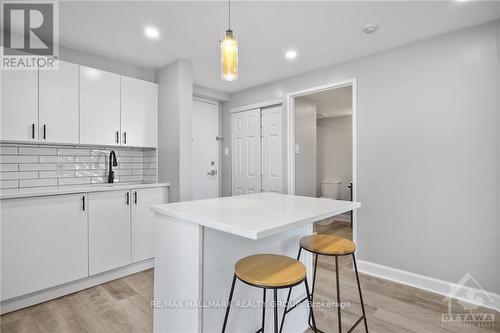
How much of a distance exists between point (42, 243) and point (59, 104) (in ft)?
4.37

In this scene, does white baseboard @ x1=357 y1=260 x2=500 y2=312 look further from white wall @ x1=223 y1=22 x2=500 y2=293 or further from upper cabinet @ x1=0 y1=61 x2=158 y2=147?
upper cabinet @ x1=0 y1=61 x2=158 y2=147

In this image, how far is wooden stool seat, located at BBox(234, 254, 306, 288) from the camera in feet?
3.74

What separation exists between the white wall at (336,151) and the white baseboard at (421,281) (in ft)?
9.84

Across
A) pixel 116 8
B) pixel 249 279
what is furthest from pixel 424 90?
pixel 116 8

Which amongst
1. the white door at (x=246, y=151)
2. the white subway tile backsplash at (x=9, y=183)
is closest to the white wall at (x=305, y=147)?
the white door at (x=246, y=151)

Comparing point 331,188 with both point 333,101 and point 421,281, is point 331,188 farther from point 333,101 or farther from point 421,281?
point 421,281

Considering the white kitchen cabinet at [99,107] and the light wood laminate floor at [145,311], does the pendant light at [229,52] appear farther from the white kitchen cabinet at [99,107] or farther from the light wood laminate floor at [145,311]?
the white kitchen cabinet at [99,107]

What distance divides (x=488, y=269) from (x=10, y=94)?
14.7 feet

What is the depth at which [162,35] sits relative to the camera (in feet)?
7.88

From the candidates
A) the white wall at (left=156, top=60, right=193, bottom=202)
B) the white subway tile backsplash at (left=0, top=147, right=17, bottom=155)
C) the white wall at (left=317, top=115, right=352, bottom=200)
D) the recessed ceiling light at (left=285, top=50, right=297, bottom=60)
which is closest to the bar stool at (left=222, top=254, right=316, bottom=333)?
the white wall at (left=156, top=60, right=193, bottom=202)

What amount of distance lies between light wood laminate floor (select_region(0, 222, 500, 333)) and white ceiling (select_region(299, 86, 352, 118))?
2617 millimetres

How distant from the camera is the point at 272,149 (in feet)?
12.6

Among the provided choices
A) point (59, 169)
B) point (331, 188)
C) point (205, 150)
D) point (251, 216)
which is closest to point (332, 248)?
point (251, 216)

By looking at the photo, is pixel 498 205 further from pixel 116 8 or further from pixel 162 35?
pixel 116 8
